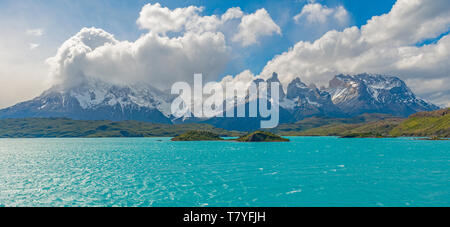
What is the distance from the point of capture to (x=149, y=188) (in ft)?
221

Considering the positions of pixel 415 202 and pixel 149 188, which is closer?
pixel 415 202

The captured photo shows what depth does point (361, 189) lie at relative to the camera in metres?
65.8

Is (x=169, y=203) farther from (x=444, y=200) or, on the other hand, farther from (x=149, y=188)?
(x=444, y=200)

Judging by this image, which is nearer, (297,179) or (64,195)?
(64,195)

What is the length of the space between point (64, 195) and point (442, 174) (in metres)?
121
